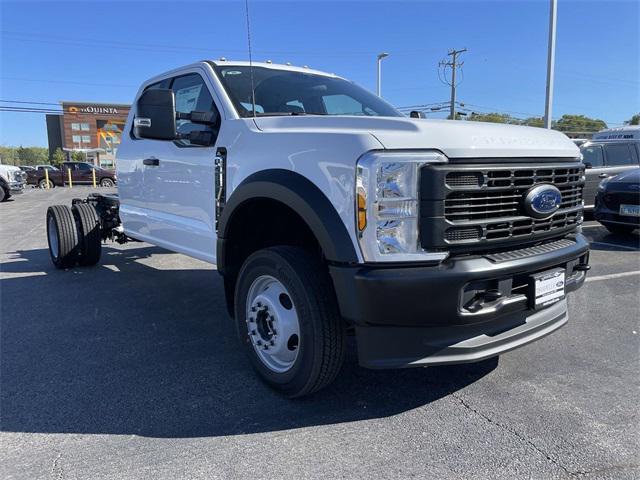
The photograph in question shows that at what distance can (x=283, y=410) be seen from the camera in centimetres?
284

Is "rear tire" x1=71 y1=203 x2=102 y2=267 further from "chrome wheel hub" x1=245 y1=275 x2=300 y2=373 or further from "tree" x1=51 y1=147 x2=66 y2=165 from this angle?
"tree" x1=51 y1=147 x2=66 y2=165

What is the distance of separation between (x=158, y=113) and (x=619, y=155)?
10.4 metres

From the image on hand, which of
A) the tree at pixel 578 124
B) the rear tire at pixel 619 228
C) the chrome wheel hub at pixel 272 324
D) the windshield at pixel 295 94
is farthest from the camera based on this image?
the tree at pixel 578 124

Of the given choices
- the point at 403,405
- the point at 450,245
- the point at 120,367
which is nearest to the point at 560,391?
the point at 403,405

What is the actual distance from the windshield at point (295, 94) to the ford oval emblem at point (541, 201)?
180 centimetres

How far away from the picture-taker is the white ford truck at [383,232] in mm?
2338

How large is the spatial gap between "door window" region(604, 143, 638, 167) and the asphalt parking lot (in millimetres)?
7168

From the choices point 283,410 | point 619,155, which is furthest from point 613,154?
point 283,410

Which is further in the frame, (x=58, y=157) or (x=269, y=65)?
(x=58, y=157)

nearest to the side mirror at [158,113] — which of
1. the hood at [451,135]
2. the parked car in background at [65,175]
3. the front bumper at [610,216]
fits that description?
the hood at [451,135]

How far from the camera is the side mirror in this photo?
10.7 ft

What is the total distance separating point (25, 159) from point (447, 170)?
12943cm

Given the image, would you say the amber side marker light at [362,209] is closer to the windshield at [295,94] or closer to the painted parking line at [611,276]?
the windshield at [295,94]

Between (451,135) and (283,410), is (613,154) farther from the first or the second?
(283,410)
